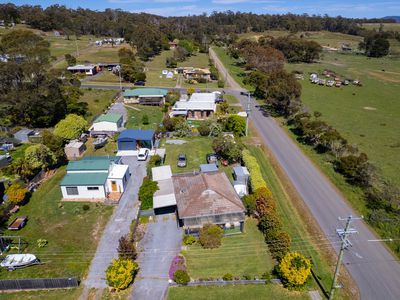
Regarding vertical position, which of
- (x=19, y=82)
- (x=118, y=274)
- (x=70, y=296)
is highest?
(x=19, y=82)

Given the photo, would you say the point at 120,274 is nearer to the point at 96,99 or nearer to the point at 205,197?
the point at 205,197

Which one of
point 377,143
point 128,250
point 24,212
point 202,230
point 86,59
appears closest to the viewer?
point 128,250

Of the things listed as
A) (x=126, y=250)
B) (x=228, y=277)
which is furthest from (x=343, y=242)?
(x=126, y=250)

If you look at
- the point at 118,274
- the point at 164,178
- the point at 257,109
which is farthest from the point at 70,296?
the point at 257,109

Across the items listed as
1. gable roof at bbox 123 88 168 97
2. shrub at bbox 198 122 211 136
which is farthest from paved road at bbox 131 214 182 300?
gable roof at bbox 123 88 168 97

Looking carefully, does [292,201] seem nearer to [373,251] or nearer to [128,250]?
[373,251]

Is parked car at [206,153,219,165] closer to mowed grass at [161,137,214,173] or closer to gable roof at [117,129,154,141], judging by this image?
mowed grass at [161,137,214,173]
